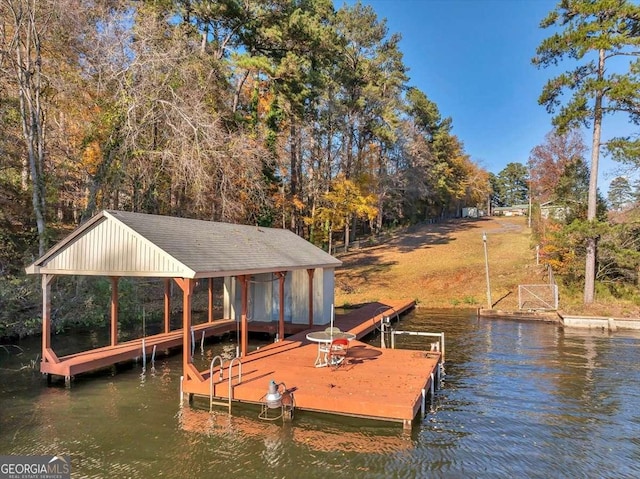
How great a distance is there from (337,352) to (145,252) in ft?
17.5

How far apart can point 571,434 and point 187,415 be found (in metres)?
7.52

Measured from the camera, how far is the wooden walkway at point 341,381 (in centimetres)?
830

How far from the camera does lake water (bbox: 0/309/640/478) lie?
675 centimetres

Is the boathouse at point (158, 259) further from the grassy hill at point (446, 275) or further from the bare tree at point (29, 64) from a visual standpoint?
the grassy hill at point (446, 275)

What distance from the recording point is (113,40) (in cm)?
1775

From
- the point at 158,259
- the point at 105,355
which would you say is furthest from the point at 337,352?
the point at 105,355

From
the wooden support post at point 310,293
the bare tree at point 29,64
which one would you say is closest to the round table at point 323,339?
the wooden support post at point 310,293

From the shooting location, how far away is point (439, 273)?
29.9m

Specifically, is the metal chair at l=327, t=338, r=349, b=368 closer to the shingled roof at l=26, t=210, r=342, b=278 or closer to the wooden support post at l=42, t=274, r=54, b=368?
the shingled roof at l=26, t=210, r=342, b=278

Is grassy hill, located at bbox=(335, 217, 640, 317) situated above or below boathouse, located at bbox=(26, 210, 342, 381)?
below

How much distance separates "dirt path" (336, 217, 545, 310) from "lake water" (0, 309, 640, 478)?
13305 mm

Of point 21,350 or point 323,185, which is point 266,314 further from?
point 323,185

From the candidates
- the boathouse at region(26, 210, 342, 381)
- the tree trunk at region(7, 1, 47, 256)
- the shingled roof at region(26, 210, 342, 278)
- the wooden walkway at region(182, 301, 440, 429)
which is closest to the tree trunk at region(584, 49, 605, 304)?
the wooden walkway at region(182, 301, 440, 429)

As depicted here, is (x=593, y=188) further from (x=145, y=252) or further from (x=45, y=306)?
(x=45, y=306)
